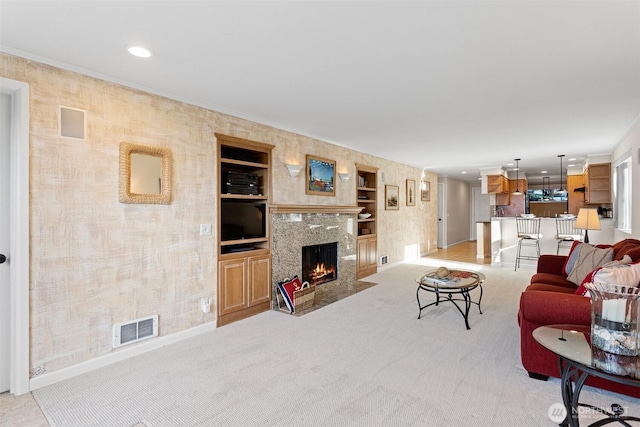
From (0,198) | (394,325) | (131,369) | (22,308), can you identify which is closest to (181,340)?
(131,369)

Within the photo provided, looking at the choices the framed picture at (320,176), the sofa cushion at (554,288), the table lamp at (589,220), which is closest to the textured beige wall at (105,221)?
the framed picture at (320,176)

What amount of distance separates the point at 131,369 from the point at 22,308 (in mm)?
895

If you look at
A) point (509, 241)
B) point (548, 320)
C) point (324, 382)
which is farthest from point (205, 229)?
point (509, 241)

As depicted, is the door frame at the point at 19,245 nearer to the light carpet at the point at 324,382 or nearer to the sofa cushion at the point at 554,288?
the light carpet at the point at 324,382

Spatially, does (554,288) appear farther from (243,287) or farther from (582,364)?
(243,287)

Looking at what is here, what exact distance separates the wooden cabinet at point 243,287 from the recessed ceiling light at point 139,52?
211cm

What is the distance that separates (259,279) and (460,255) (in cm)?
670

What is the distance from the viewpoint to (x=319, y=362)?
8.89ft

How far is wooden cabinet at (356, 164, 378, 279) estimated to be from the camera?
614 cm

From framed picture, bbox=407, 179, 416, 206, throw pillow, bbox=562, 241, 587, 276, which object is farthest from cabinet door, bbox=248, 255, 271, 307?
framed picture, bbox=407, 179, 416, 206

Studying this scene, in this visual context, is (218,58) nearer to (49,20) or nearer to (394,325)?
(49,20)

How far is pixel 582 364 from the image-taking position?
151cm

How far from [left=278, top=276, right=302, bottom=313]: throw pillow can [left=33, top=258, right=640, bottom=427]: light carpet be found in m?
0.42

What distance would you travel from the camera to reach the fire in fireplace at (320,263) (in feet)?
16.2
